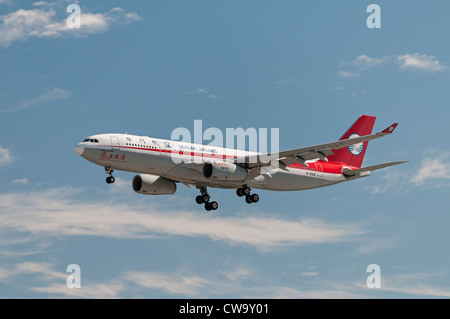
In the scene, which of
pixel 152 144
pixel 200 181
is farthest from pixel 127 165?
pixel 200 181

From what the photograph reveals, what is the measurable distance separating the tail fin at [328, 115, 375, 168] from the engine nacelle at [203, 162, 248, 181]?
13072mm

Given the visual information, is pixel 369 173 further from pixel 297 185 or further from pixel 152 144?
pixel 152 144

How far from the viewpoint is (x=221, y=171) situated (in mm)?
51531

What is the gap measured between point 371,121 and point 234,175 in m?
18.4

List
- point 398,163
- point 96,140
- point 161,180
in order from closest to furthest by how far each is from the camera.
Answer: point 96,140
point 398,163
point 161,180

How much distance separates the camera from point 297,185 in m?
58.2

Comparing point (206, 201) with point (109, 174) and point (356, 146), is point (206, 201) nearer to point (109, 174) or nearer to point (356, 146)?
point (109, 174)

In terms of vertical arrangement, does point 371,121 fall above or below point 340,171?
above

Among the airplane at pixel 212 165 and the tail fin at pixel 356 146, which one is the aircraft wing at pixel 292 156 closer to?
the airplane at pixel 212 165

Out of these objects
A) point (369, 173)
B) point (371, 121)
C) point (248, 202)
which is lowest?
point (248, 202)

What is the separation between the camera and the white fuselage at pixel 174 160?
49438mm

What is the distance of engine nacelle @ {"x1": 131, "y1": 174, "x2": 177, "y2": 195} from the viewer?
56.1 metres

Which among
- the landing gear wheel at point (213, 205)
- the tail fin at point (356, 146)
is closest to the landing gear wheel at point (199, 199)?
the landing gear wheel at point (213, 205)

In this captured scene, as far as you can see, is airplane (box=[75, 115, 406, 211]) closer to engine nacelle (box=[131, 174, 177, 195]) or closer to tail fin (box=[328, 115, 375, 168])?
engine nacelle (box=[131, 174, 177, 195])
